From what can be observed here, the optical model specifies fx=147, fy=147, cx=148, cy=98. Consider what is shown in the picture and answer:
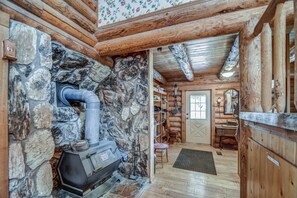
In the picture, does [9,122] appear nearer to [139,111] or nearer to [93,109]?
[93,109]

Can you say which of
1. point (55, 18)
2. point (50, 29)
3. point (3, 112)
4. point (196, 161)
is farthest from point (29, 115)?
point (196, 161)

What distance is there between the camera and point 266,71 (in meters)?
0.99

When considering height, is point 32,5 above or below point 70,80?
above

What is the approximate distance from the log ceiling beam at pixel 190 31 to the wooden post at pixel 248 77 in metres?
0.11

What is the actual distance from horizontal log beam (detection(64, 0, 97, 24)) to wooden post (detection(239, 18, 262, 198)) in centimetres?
208

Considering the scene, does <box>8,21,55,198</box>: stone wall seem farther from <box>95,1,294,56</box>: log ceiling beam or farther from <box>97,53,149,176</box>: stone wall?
<box>97,53,149,176</box>: stone wall

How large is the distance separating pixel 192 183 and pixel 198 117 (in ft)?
10.8

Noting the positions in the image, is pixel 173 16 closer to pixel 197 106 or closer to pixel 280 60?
pixel 280 60

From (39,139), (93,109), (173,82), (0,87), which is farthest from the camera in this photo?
(173,82)

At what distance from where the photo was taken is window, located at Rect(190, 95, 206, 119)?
218 inches

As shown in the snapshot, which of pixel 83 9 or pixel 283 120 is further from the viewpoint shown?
pixel 83 9

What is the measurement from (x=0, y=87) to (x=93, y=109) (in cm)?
109

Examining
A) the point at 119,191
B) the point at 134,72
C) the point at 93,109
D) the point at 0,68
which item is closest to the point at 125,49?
the point at 134,72

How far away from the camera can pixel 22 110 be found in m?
1.40
